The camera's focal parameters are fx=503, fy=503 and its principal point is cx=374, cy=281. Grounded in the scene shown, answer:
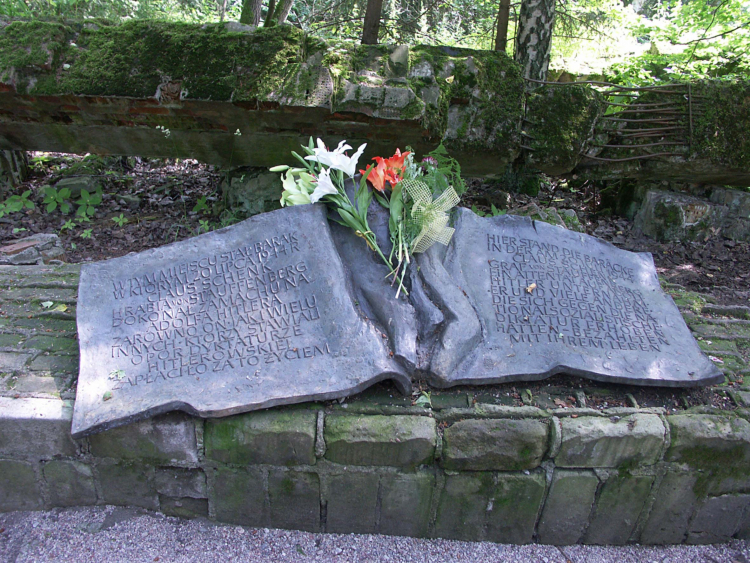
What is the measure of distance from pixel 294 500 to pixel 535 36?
16.2 feet

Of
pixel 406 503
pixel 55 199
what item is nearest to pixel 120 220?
pixel 55 199

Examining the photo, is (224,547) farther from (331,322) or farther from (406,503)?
(331,322)

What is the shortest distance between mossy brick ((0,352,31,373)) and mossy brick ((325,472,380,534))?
1381 millimetres

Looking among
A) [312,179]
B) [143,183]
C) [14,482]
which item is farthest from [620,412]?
[143,183]

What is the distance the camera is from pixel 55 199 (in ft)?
15.2

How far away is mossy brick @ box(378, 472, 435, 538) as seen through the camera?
6.34 ft

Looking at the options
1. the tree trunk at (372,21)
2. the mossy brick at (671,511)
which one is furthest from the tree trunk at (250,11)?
the mossy brick at (671,511)

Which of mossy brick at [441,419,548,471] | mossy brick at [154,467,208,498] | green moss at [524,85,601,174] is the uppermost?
green moss at [524,85,601,174]

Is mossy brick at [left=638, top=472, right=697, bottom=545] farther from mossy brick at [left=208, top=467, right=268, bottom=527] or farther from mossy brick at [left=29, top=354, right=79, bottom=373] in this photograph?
mossy brick at [left=29, top=354, right=79, bottom=373]

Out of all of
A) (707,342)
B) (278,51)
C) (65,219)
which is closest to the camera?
(707,342)

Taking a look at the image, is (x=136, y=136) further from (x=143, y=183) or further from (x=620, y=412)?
(x=620, y=412)

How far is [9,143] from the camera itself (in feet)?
13.8

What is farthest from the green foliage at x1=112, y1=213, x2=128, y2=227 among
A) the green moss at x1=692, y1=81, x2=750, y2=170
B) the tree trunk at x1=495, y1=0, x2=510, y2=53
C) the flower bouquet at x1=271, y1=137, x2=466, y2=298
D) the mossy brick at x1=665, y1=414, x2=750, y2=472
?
the green moss at x1=692, y1=81, x2=750, y2=170

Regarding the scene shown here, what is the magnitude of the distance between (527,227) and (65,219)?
411 cm
